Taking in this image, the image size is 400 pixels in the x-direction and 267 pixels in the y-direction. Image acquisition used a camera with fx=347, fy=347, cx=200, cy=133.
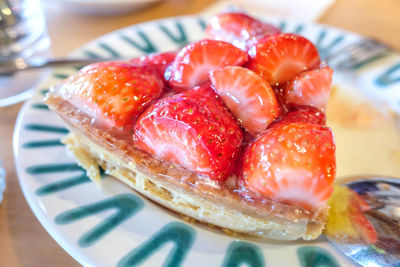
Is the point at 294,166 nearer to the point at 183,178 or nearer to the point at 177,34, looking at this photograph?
the point at 183,178

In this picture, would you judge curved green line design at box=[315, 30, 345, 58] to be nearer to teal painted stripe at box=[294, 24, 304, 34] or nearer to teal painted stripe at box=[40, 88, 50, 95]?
teal painted stripe at box=[294, 24, 304, 34]

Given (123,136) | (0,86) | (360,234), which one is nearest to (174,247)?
(123,136)

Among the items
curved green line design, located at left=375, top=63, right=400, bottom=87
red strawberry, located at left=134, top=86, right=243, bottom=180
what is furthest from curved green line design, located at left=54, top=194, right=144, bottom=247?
curved green line design, located at left=375, top=63, right=400, bottom=87

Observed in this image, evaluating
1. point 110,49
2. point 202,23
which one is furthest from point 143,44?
point 202,23

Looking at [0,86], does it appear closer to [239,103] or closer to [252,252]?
[239,103]

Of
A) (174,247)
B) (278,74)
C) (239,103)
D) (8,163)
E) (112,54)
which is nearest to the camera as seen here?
(174,247)

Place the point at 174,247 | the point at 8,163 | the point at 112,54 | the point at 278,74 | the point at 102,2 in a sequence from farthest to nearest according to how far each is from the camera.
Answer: the point at 102,2, the point at 112,54, the point at 8,163, the point at 278,74, the point at 174,247

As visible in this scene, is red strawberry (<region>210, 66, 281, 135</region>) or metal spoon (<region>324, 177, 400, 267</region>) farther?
red strawberry (<region>210, 66, 281, 135</region>)
